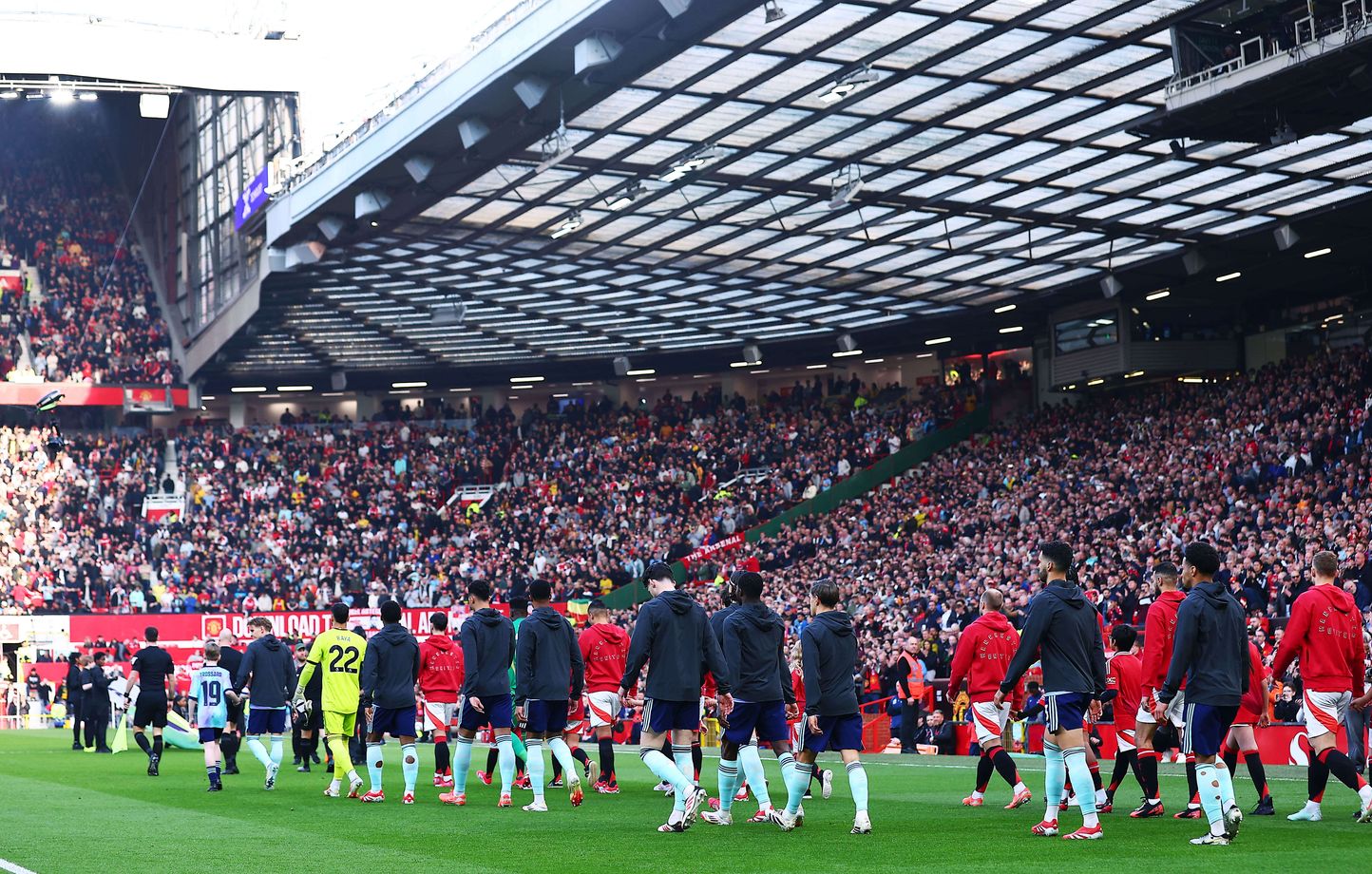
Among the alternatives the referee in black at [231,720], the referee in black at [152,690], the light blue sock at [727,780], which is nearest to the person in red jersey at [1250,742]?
the light blue sock at [727,780]

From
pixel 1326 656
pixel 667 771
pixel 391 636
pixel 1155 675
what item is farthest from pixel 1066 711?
pixel 391 636

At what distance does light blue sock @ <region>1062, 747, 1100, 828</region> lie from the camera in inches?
442

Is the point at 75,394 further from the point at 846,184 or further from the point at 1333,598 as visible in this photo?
the point at 1333,598

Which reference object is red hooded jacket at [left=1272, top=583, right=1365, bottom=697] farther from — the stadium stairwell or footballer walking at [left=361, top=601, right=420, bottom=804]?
the stadium stairwell

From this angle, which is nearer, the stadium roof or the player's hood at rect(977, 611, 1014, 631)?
the player's hood at rect(977, 611, 1014, 631)

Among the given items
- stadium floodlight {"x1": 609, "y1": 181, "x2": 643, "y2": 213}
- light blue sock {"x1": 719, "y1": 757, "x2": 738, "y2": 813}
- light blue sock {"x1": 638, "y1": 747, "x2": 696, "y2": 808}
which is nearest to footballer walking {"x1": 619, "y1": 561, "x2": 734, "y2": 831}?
light blue sock {"x1": 638, "y1": 747, "x2": 696, "y2": 808}

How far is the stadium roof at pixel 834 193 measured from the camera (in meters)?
24.7

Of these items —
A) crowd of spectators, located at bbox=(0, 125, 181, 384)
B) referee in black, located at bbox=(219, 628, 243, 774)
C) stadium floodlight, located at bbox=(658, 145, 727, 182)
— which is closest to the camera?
referee in black, located at bbox=(219, 628, 243, 774)

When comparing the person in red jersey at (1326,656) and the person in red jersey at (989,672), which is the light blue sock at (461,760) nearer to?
the person in red jersey at (989,672)

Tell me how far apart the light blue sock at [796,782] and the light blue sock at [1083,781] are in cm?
192

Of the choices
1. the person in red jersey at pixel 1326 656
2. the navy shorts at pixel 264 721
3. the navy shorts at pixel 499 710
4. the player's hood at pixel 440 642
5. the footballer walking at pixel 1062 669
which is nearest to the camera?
the footballer walking at pixel 1062 669

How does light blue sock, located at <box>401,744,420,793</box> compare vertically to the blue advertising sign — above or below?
below

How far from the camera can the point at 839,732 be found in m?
12.2

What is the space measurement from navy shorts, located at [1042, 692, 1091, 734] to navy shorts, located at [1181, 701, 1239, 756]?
79 cm
